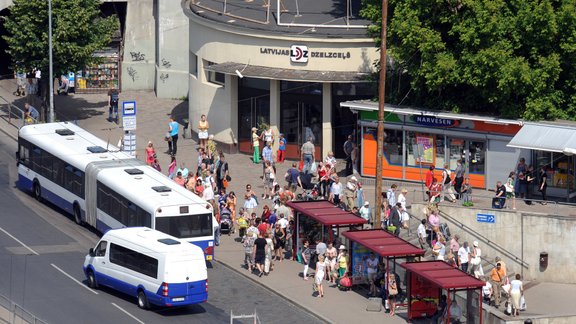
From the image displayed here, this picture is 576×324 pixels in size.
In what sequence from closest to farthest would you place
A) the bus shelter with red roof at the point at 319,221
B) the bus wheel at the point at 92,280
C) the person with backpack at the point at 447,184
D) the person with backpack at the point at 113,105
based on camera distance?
the bus wheel at the point at 92,280
the bus shelter with red roof at the point at 319,221
the person with backpack at the point at 447,184
the person with backpack at the point at 113,105

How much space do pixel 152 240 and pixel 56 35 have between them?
2353 cm

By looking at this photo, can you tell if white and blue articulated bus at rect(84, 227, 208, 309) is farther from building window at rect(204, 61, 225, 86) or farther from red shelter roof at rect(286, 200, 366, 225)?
building window at rect(204, 61, 225, 86)

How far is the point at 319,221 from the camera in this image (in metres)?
46.6

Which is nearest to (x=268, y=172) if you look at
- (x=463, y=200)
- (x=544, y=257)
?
(x=463, y=200)

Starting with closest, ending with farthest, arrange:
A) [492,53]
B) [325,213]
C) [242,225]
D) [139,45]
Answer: [325,213] → [242,225] → [492,53] → [139,45]

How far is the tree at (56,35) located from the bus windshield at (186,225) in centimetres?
2023

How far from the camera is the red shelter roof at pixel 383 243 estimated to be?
4366cm

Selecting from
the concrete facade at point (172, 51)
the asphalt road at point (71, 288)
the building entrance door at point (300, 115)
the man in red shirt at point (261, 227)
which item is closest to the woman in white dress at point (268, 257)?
the man in red shirt at point (261, 227)

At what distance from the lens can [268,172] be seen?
54750 millimetres

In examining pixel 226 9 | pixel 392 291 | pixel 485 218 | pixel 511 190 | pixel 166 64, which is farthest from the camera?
pixel 166 64

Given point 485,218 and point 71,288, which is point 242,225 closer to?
point 71,288

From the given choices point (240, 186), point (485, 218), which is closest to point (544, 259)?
point (485, 218)

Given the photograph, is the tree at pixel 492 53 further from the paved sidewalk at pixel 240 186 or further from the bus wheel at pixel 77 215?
the bus wheel at pixel 77 215

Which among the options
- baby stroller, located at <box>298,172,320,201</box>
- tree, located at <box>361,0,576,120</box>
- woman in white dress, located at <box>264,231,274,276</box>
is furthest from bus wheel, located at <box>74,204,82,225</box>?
tree, located at <box>361,0,576,120</box>
